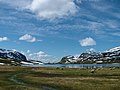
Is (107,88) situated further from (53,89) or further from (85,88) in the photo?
(53,89)

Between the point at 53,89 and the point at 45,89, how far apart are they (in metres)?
1.65

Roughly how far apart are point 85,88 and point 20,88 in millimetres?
13489

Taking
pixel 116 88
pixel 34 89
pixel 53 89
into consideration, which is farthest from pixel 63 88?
pixel 116 88

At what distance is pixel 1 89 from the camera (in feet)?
161

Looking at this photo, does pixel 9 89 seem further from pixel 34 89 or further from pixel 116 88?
pixel 116 88

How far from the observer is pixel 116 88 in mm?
51094

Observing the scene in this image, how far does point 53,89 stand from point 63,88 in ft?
7.58

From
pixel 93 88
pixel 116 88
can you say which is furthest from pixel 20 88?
pixel 116 88

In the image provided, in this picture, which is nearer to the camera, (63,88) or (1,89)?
(1,89)

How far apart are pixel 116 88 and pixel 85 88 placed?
249 inches

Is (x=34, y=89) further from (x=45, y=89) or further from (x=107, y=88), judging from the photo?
(x=107, y=88)

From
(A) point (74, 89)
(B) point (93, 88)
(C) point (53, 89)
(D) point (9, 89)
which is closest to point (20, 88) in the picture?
(D) point (9, 89)

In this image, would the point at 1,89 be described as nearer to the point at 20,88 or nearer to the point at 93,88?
the point at 20,88

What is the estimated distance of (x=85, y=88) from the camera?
52219mm
